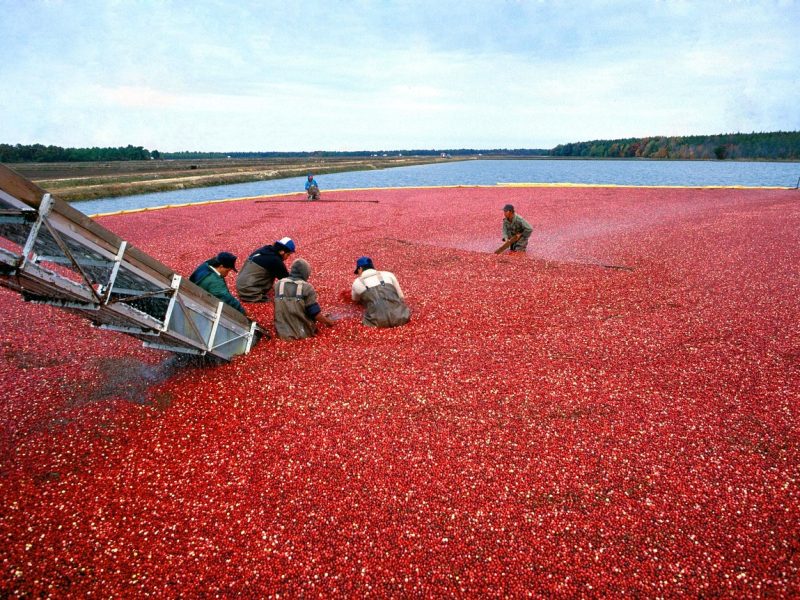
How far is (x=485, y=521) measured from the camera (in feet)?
12.4

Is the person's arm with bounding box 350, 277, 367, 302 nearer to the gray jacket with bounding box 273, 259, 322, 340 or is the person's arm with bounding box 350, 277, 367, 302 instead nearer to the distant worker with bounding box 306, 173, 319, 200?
the gray jacket with bounding box 273, 259, 322, 340

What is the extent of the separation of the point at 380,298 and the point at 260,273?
118 inches

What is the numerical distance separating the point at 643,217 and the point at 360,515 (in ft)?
73.7

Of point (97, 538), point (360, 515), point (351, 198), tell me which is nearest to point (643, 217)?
point (351, 198)

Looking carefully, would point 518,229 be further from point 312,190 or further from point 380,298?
point 312,190

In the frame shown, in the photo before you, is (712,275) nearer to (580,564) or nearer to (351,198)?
(580,564)

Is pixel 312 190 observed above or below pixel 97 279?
above

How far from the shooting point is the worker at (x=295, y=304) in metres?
7.23

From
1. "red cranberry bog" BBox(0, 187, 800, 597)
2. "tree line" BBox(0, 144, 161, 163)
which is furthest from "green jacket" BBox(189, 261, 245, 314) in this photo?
"tree line" BBox(0, 144, 161, 163)

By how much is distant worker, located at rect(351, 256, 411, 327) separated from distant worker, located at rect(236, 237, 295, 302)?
169cm

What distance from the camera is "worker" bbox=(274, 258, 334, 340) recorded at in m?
7.23

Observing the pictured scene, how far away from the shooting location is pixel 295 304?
285 inches

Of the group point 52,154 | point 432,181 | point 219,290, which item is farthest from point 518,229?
point 52,154

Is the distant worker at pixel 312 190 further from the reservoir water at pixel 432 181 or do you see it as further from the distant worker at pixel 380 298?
the distant worker at pixel 380 298
